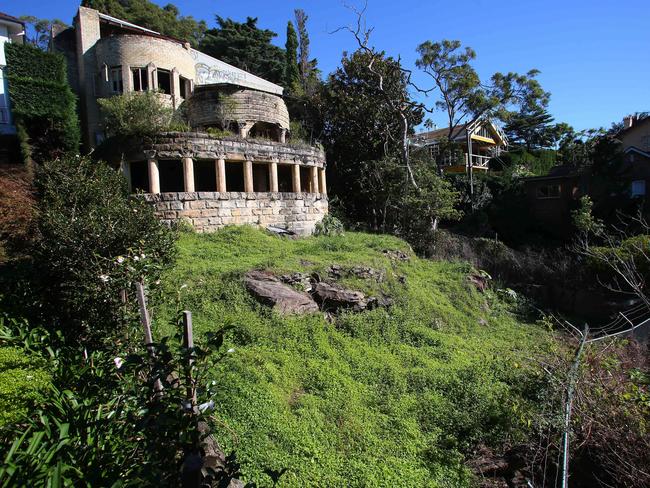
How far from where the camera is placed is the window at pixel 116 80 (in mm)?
20234

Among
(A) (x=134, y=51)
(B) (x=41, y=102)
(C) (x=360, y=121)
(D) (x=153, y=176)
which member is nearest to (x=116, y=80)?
(A) (x=134, y=51)

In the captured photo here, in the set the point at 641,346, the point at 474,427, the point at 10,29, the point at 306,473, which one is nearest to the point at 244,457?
the point at 306,473

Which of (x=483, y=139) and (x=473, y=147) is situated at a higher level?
(x=483, y=139)

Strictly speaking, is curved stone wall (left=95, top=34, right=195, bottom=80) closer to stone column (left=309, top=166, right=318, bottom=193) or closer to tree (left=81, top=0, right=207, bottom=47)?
stone column (left=309, top=166, right=318, bottom=193)

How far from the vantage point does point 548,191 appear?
2564 cm

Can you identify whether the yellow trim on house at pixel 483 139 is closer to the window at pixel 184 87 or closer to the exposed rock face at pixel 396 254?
the window at pixel 184 87

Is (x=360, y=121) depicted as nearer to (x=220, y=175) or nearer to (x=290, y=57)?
(x=220, y=175)

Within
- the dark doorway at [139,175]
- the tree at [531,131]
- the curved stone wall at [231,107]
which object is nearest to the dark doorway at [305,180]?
the curved stone wall at [231,107]

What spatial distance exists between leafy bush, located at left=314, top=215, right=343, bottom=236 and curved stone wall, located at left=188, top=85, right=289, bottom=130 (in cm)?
613

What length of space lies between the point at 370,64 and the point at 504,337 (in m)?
15.8

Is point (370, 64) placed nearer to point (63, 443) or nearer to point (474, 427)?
point (474, 427)

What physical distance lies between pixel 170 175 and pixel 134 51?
6963mm

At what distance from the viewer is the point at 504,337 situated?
37.6ft

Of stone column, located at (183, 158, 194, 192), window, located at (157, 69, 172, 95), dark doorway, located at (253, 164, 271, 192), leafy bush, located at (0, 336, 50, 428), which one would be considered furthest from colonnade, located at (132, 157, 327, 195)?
leafy bush, located at (0, 336, 50, 428)
